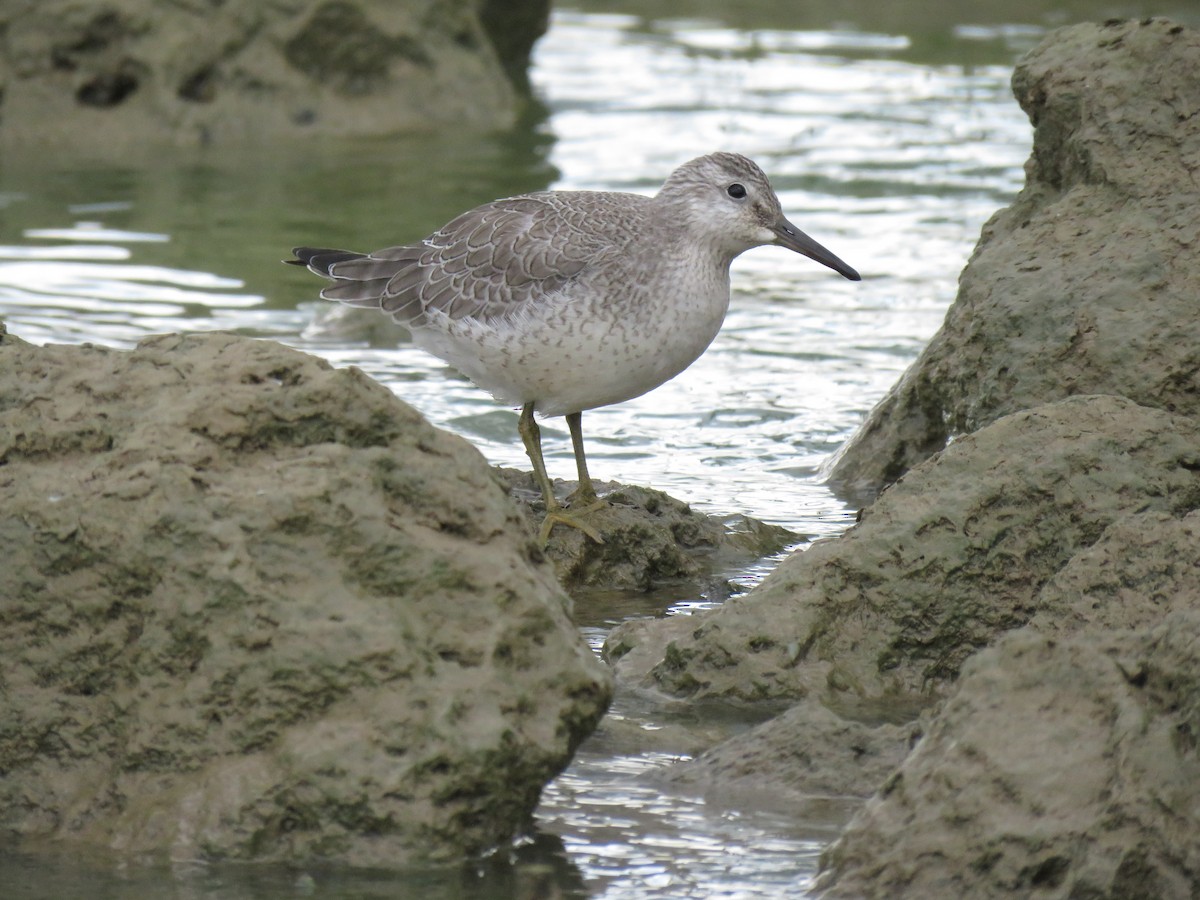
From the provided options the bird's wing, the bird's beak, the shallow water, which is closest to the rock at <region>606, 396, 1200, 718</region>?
the shallow water

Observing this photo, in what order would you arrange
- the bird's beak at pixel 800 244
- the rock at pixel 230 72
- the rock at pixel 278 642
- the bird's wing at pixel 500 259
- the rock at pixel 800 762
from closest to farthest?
the rock at pixel 278 642 < the rock at pixel 800 762 < the bird's wing at pixel 500 259 < the bird's beak at pixel 800 244 < the rock at pixel 230 72

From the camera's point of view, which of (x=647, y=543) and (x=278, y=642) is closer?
(x=278, y=642)

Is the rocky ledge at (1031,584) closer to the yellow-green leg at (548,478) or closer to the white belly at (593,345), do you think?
the yellow-green leg at (548,478)

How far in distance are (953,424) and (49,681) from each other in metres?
4.02

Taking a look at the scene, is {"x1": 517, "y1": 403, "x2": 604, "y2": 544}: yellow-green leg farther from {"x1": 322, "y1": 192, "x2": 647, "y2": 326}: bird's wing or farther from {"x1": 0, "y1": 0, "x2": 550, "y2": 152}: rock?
{"x1": 0, "y1": 0, "x2": 550, "y2": 152}: rock

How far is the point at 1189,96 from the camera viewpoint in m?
7.11

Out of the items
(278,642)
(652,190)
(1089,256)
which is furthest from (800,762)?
(652,190)

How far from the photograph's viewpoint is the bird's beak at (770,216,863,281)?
7.21 metres

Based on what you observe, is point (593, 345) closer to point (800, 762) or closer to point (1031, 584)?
point (1031, 584)

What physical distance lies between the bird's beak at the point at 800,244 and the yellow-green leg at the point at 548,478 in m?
1.19

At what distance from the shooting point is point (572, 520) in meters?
6.98

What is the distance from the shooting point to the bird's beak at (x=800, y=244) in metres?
7.21

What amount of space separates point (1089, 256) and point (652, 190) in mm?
7339

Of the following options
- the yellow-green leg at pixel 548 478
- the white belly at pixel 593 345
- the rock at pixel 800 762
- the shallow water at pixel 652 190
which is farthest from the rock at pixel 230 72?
the rock at pixel 800 762
